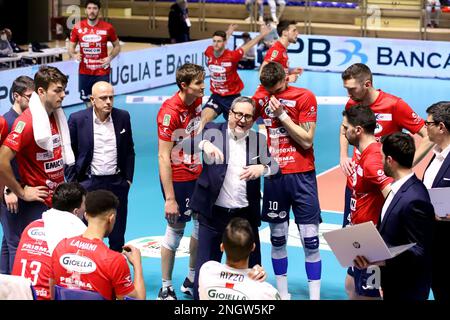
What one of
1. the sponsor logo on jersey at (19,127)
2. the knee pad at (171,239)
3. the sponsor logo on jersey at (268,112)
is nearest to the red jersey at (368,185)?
the sponsor logo on jersey at (268,112)

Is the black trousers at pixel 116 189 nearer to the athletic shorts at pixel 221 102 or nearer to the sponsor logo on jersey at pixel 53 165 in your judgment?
the sponsor logo on jersey at pixel 53 165

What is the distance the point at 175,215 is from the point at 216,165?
89cm

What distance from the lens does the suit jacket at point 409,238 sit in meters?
5.79

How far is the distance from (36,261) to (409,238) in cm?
261

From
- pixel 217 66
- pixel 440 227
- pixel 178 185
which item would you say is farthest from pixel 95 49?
pixel 440 227

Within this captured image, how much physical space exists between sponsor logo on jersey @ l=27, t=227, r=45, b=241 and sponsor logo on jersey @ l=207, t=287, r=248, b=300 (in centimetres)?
142

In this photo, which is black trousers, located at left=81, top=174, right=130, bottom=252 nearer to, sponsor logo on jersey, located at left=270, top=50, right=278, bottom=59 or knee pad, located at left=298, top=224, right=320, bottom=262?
knee pad, located at left=298, top=224, right=320, bottom=262

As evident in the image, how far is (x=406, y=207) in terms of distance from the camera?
19.0 feet

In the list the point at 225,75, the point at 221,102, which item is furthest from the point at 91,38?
the point at 221,102

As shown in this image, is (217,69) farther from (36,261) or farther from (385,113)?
(36,261)

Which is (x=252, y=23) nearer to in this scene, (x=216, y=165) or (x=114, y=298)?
(x=216, y=165)

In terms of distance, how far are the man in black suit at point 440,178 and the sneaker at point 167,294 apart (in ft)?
8.49

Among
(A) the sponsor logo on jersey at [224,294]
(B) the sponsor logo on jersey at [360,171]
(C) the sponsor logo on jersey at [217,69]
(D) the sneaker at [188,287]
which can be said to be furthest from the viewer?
(C) the sponsor logo on jersey at [217,69]

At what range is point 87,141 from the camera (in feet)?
26.7
